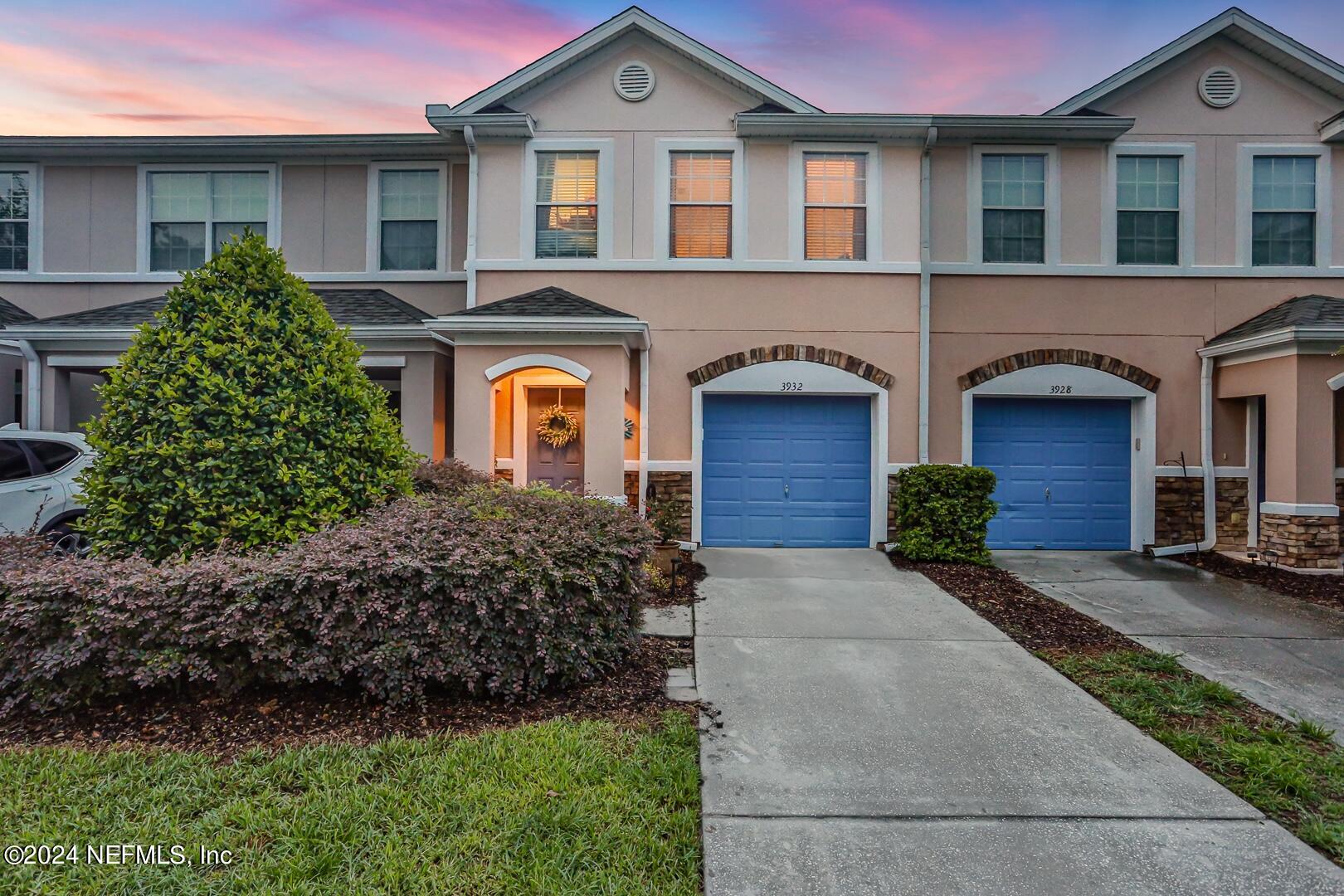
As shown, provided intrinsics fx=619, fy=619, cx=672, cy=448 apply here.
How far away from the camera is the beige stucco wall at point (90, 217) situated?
10.0m

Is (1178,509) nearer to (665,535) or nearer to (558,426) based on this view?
(665,535)

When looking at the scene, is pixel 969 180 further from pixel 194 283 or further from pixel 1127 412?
pixel 194 283

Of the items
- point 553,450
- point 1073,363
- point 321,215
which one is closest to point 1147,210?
point 1073,363

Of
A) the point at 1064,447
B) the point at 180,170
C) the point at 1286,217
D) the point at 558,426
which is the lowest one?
the point at 1064,447

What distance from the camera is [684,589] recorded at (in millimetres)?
6586

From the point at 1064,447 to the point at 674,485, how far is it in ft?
19.3

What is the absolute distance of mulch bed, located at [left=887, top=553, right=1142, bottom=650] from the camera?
17.0 feet

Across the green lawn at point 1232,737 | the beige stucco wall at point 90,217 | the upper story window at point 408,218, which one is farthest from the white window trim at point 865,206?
the beige stucco wall at point 90,217

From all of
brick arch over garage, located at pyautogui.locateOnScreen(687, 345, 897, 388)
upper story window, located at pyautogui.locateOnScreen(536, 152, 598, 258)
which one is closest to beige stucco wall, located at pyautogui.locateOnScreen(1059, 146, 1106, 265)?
brick arch over garage, located at pyautogui.locateOnScreen(687, 345, 897, 388)

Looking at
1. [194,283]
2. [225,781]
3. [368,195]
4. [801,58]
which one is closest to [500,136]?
[368,195]

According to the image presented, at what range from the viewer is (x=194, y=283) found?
14.2 ft

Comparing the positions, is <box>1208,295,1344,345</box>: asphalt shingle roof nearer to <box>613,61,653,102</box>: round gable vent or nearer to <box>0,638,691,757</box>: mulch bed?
<box>613,61,653,102</box>: round gable vent

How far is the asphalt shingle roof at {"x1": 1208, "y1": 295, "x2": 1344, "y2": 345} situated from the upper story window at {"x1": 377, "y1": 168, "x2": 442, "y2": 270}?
1203 centimetres

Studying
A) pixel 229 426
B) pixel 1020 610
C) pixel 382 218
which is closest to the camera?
pixel 229 426
